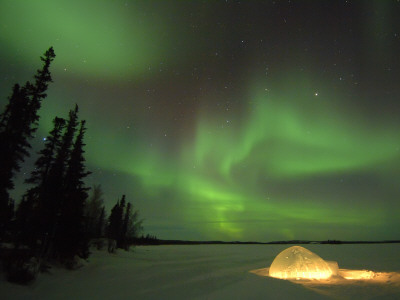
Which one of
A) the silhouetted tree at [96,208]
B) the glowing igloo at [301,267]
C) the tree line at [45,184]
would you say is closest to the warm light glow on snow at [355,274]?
the glowing igloo at [301,267]

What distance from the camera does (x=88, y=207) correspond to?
52062 mm

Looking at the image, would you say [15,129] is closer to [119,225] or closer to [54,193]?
[54,193]

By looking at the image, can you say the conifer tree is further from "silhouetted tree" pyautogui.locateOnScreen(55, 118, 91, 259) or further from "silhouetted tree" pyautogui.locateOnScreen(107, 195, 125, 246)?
"silhouetted tree" pyautogui.locateOnScreen(107, 195, 125, 246)

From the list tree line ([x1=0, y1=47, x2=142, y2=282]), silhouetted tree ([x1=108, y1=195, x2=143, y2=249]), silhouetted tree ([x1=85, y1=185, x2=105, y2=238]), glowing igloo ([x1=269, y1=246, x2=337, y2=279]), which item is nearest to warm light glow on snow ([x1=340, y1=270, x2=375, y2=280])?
glowing igloo ([x1=269, y1=246, x2=337, y2=279])

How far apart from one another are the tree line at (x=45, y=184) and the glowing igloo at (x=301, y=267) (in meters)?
15.4

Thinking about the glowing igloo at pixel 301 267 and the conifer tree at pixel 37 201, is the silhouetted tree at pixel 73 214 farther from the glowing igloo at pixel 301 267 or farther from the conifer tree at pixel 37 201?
the glowing igloo at pixel 301 267

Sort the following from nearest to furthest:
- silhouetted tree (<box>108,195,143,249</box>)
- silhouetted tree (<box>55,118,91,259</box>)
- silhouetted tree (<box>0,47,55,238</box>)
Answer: silhouetted tree (<box>0,47,55,238</box>) < silhouetted tree (<box>55,118,91,259</box>) < silhouetted tree (<box>108,195,143,249</box>)

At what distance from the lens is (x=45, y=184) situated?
21312 millimetres

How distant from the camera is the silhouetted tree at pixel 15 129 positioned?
17047mm

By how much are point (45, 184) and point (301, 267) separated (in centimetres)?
2049

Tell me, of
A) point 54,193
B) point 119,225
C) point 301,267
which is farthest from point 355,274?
point 119,225

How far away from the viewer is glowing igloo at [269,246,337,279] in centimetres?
1912

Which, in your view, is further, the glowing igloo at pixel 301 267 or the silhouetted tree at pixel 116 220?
the silhouetted tree at pixel 116 220

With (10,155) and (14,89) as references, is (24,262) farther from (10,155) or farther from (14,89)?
(14,89)
